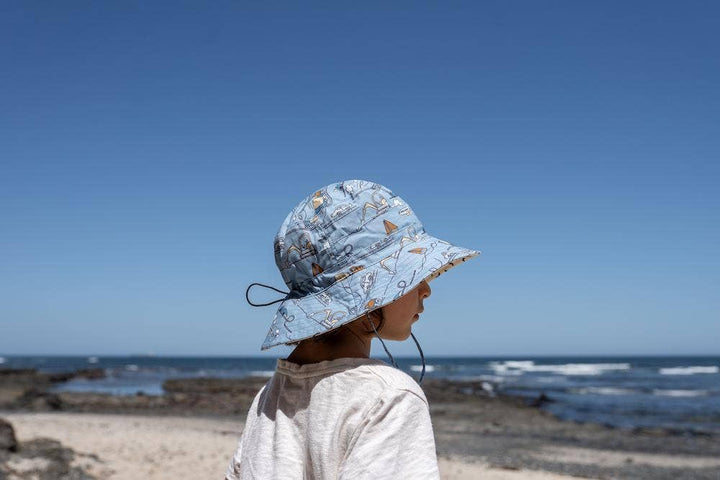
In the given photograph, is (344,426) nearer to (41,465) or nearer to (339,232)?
(339,232)

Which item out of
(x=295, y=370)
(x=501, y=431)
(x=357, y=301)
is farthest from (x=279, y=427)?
(x=501, y=431)

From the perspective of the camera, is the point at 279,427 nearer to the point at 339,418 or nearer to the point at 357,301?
the point at 339,418

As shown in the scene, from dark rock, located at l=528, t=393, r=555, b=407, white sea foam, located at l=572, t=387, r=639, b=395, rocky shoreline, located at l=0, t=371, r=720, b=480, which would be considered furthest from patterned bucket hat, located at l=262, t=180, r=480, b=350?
white sea foam, located at l=572, t=387, r=639, b=395

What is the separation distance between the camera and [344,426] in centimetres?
125

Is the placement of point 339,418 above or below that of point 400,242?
below

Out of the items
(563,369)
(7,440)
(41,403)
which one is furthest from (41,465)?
(563,369)

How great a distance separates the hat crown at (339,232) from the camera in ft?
4.70

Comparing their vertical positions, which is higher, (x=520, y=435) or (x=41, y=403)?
(x=41, y=403)

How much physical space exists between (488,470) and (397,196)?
10381 millimetres

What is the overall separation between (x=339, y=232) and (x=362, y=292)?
0.43ft

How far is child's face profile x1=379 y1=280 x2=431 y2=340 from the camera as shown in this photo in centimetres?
145

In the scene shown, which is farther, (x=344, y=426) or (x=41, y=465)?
(x=41, y=465)

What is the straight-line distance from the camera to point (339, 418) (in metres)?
1.26

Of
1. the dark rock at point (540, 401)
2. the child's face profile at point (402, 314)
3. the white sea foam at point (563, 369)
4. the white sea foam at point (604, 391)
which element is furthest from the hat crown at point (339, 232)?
the white sea foam at point (563, 369)
